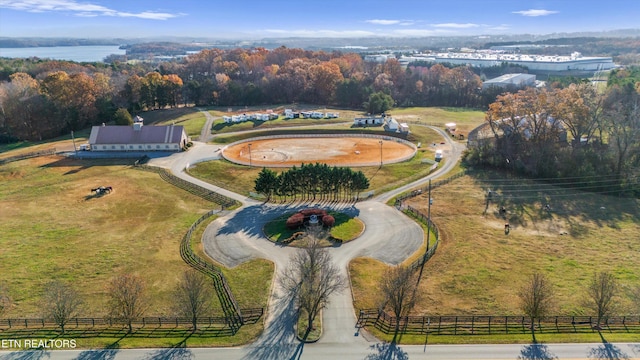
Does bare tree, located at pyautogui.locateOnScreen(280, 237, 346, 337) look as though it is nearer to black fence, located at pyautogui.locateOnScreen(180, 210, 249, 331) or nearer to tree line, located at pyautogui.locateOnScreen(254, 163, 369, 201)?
black fence, located at pyautogui.locateOnScreen(180, 210, 249, 331)

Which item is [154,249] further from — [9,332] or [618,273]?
[618,273]

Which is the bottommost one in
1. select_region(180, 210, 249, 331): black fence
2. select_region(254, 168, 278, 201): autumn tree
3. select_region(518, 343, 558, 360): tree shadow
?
select_region(518, 343, 558, 360): tree shadow

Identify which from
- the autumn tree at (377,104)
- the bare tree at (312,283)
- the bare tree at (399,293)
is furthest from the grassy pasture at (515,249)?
the autumn tree at (377,104)

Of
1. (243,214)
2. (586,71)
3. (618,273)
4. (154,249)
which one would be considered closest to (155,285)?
(154,249)

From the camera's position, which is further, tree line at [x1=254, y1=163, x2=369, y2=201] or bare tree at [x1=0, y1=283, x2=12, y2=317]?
tree line at [x1=254, y1=163, x2=369, y2=201]

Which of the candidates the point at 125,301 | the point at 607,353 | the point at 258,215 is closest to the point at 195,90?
the point at 258,215

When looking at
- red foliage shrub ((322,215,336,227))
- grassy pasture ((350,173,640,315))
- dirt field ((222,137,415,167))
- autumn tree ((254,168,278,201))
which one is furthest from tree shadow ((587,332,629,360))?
dirt field ((222,137,415,167))

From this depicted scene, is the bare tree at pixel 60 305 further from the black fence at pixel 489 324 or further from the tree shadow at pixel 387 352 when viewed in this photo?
the tree shadow at pixel 387 352
